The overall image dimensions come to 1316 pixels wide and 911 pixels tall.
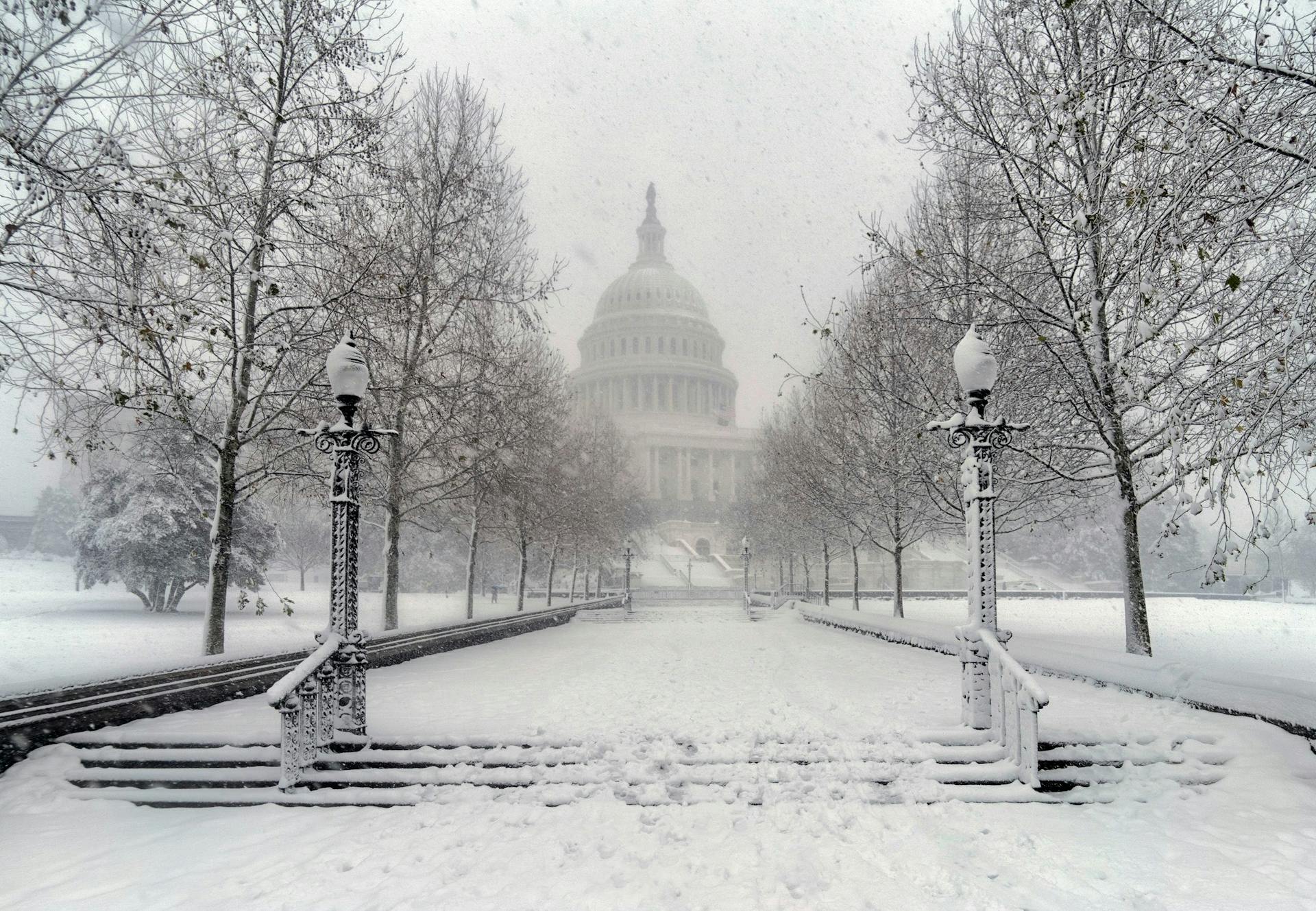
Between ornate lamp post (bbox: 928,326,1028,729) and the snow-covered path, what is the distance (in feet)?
2.04

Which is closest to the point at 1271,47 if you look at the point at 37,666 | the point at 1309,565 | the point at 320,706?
the point at 320,706

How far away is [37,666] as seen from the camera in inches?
561

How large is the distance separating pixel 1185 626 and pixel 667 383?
303 ft

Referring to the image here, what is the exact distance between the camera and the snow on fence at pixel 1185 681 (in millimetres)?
7418

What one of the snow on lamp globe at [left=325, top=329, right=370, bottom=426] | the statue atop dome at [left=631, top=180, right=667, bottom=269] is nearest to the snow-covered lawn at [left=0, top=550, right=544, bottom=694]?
the snow on lamp globe at [left=325, top=329, right=370, bottom=426]

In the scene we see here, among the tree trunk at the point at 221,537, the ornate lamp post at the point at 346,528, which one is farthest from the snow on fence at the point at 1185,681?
the tree trunk at the point at 221,537

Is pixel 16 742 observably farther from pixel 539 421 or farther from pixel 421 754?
pixel 539 421

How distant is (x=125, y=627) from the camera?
24.7 metres

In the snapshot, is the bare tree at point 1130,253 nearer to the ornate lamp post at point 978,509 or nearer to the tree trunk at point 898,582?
the ornate lamp post at point 978,509

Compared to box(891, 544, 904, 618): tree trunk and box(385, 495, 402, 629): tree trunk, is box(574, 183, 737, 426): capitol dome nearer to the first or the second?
box(891, 544, 904, 618): tree trunk

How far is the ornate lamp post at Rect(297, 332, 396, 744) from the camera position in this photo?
24.5ft

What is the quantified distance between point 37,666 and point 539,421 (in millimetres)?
12594

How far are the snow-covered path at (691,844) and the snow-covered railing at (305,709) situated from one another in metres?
0.45

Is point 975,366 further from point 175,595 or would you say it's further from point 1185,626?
point 175,595
